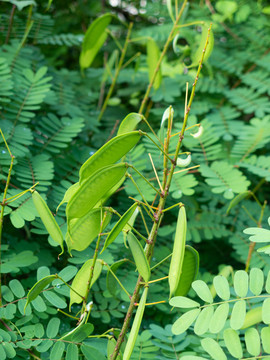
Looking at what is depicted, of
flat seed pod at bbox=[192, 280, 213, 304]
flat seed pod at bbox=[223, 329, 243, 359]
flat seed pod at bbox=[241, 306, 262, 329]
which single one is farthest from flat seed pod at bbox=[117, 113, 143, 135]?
flat seed pod at bbox=[241, 306, 262, 329]

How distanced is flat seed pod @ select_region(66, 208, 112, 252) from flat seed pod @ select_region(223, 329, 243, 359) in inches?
12.6

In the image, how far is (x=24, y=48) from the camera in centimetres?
162

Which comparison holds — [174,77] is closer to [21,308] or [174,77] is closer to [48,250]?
[48,250]

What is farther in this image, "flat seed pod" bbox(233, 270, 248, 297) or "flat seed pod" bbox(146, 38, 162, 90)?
"flat seed pod" bbox(146, 38, 162, 90)

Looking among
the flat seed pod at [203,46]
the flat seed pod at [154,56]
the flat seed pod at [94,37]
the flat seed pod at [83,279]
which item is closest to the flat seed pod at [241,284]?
the flat seed pod at [83,279]

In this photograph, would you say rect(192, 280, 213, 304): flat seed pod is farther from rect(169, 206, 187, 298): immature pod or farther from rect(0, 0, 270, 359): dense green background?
rect(0, 0, 270, 359): dense green background

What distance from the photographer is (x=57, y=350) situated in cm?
86

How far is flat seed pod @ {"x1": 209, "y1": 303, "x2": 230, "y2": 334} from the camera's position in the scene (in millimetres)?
790

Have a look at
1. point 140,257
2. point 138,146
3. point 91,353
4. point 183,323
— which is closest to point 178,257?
point 140,257

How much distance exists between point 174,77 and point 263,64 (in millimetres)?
401

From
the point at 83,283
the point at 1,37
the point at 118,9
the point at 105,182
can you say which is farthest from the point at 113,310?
the point at 118,9

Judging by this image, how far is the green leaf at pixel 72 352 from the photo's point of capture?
0.83 m

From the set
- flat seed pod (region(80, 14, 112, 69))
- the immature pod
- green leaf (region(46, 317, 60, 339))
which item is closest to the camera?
the immature pod

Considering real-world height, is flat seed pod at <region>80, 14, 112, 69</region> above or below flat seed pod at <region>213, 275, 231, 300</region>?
above
